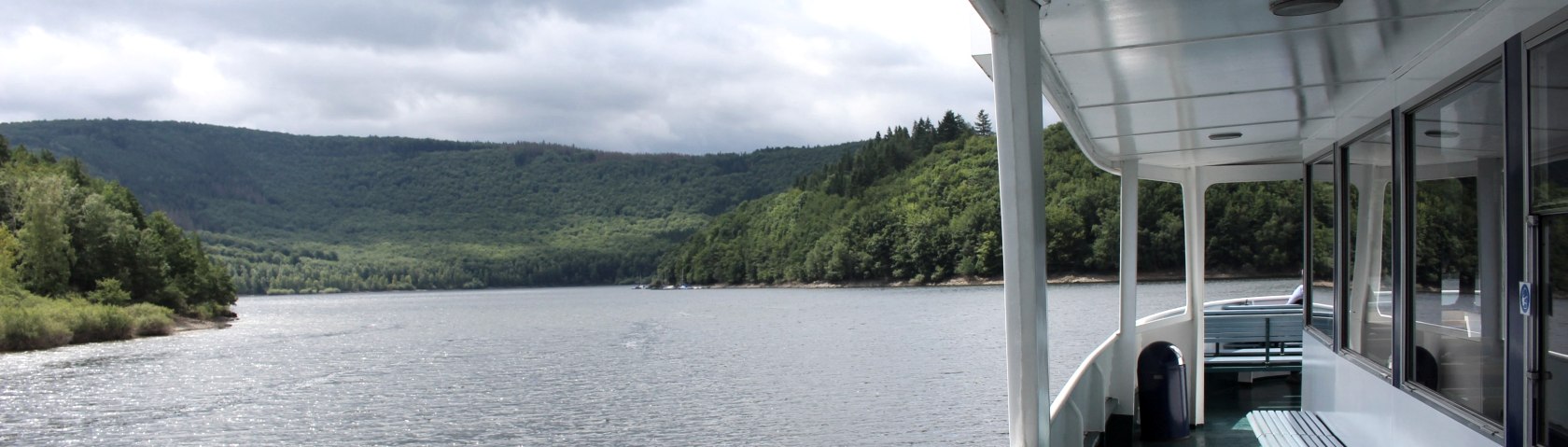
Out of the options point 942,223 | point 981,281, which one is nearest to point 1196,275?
point 942,223

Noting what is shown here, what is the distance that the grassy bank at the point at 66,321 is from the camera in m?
49.5

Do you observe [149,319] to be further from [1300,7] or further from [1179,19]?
[1300,7]

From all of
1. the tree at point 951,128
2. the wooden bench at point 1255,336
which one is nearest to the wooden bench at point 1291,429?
the wooden bench at point 1255,336

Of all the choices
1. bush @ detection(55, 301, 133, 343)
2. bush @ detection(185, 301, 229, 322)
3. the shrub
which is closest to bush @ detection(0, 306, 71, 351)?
bush @ detection(55, 301, 133, 343)

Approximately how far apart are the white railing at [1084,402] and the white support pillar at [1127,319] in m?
0.09

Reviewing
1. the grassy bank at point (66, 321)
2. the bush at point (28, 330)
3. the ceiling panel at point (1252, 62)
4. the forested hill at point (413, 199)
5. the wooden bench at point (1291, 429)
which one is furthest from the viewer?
the forested hill at point (413, 199)

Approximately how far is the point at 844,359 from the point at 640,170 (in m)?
126

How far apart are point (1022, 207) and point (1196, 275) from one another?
5.57 meters

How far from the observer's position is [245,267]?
14075cm

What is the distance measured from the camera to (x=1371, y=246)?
508cm

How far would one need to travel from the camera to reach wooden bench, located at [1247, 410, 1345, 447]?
215 inches

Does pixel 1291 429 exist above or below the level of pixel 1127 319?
below

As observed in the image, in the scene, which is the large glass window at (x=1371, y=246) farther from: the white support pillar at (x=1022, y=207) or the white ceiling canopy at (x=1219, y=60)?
the white support pillar at (x=1022, y=207)

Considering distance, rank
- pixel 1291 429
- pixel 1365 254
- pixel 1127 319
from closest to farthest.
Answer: pixel 1365 254
pixel 1291 429
pixel 1127 319
